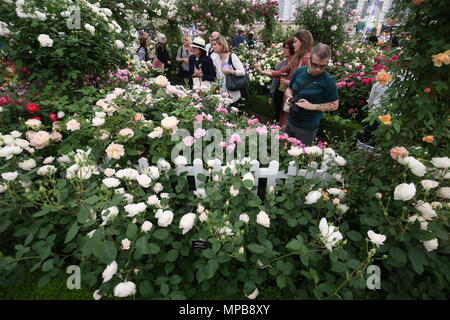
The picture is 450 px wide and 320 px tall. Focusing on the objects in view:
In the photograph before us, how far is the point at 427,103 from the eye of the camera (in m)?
1.39

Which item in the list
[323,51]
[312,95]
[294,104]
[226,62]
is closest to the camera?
[323,51]

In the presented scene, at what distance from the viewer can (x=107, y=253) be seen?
3.54 ft

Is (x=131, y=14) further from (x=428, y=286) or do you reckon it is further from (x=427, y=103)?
(x=428, y=286)

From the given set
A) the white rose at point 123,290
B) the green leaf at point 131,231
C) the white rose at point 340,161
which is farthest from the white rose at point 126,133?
the white rose at point 340,161

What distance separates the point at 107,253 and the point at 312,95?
7.37ft

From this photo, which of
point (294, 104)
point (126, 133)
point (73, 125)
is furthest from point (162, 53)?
point (126, 133)

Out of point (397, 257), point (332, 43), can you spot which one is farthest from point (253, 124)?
point (332, 43)

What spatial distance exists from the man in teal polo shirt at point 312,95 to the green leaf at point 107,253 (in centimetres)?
209

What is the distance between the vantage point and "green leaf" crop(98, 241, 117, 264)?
1063mm

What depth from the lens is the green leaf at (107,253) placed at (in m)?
1.06

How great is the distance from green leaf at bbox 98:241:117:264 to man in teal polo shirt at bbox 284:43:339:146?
209 cm

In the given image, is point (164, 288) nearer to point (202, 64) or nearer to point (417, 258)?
point (417, 258)

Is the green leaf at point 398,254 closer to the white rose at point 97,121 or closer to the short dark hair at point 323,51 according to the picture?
the short dark hair at point 323,51
